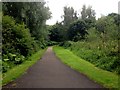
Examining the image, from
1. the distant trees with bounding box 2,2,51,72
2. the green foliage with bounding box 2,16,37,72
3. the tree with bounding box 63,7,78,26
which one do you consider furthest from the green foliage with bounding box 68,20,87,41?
the green foliage with bounding box 2,16,37,72

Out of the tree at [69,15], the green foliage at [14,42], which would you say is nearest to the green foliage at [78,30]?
the tree at [69,15]

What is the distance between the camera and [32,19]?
39469mm

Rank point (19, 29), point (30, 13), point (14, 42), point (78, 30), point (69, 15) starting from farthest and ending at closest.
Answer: point (69, 15) → point (78, 30) → point (30, 13) → point (19, 29) → point (14, 42)

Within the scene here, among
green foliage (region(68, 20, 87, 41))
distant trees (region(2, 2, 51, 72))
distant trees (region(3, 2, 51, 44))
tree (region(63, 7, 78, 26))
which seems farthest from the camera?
tree (region(63, 7, 78, 26))

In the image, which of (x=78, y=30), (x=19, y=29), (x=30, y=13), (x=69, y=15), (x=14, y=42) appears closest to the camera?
(x=14, y=42)

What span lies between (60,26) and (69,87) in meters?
70.6

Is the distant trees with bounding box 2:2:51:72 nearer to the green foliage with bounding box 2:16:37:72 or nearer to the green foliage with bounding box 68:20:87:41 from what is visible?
the green foliage with bounding box 2:16:37:72

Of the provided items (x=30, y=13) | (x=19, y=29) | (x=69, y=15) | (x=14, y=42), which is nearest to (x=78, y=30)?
(x=69, y=15)

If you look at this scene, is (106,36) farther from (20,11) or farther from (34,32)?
(34,32)

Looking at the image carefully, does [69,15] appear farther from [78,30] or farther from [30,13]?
[30,13]

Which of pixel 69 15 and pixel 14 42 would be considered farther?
pixel 69 15

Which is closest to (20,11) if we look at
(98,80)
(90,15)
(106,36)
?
(106,36)

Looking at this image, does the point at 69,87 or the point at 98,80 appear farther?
the point at 98,80

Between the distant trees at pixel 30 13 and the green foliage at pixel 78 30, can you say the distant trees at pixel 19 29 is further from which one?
the green foliage at pixel 78 30
